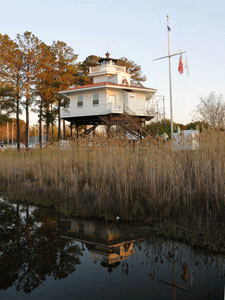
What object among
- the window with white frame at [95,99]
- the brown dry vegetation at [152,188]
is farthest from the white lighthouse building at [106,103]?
the brown dry vegetation at [152,188]

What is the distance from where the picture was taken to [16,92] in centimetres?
2472

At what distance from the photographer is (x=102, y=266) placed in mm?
3363

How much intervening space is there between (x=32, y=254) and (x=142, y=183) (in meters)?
2.55

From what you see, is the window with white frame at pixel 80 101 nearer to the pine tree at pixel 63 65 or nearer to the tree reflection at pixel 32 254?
the pine tree at pixel 63 65

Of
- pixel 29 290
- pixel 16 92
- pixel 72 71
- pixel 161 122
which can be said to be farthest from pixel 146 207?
pixel 72 71

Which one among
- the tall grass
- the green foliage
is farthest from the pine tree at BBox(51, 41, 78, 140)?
the tall grass

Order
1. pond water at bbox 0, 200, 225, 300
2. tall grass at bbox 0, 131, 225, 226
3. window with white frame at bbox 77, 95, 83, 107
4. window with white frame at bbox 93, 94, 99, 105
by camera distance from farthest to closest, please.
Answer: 1. window with white frame at bbox 77, 95, 83, 107
2. window with white frame at bbox 93, 94, 99, 105
3. tall grass at bbox 0, 131, 225, 226
4. pond water at bbox 0, 200, 225, 300

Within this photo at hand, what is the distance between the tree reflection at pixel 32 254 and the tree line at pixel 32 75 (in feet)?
72.1

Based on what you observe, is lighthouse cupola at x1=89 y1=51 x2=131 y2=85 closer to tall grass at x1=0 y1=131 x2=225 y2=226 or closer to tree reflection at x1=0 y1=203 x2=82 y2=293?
tall grass at x1=0 y1=131 x2=225 y2=226

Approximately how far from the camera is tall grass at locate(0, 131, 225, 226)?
15.9ft

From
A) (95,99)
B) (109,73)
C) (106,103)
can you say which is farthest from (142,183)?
(109,73)

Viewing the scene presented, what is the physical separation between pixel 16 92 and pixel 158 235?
23.3 meters

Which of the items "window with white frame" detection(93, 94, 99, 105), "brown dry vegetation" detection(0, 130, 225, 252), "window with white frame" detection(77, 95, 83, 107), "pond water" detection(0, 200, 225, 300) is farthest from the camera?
"window with white frame" detection(77, 95, 83, 107)

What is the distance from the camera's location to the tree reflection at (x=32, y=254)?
302cm
